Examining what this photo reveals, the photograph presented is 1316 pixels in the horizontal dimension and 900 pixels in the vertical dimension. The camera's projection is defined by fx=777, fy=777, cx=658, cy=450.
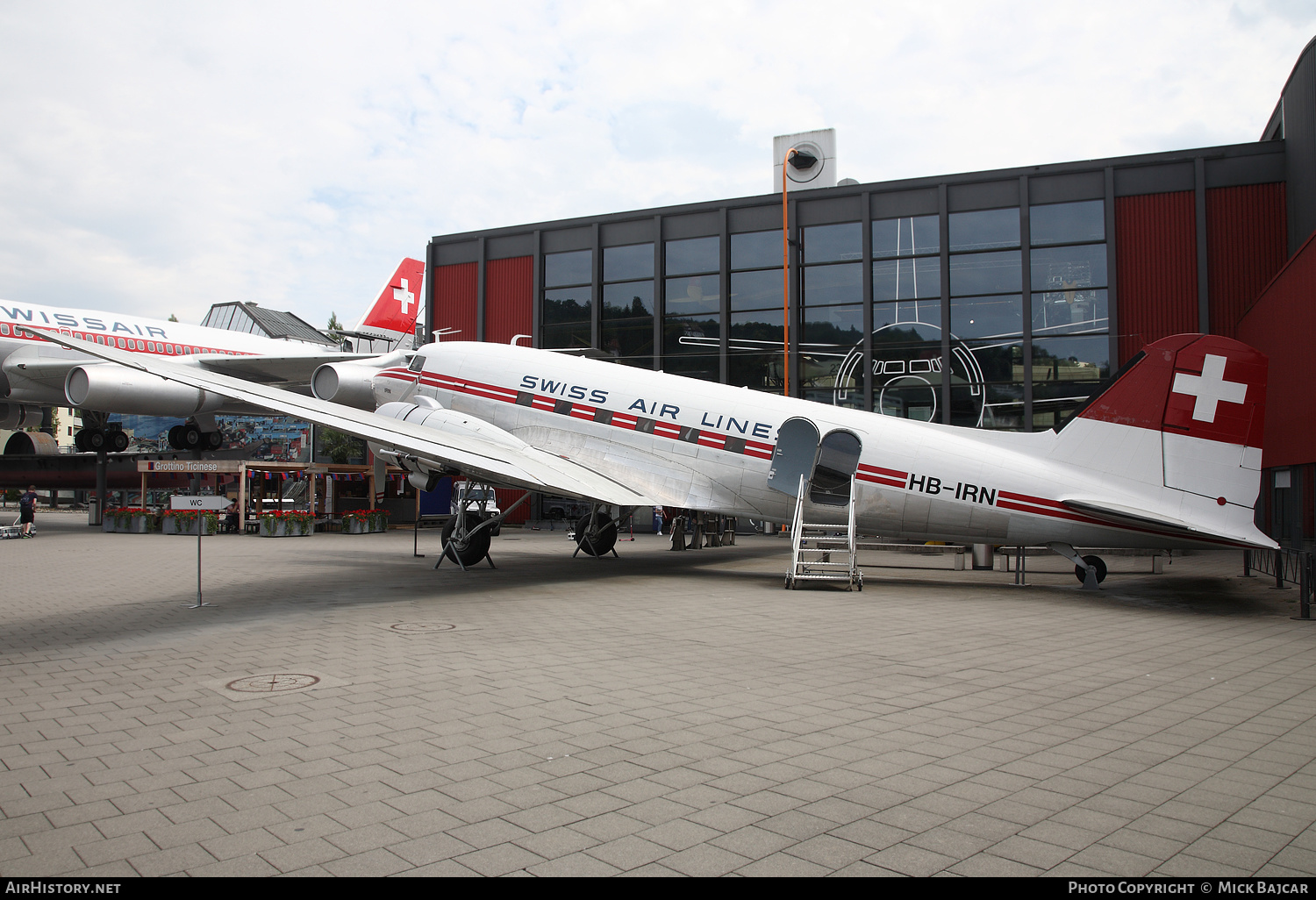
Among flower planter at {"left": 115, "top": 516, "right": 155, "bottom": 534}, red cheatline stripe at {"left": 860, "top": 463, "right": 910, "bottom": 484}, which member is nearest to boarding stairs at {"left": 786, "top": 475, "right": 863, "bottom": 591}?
red cheatline stripe at {"left": 860, "top": 463, "right": 910, "bottom": 484}

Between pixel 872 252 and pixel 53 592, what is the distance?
2282 centimetres

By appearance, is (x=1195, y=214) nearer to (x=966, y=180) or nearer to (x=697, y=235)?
(x=966, y=180)

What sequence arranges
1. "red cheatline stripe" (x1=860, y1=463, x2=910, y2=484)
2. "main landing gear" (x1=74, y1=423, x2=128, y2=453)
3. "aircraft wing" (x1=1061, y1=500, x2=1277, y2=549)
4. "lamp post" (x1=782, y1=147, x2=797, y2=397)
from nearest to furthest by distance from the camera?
"aircraft wing" (x1=1061, y1=500, x2=1277, y2=549) < "red cheatline stripe" (x1=860, y1=463, x2=910, y2=484) < "lamp post" (x1=782, y1=147, x2=797, y2=397) < "main landing gear" (x1=74, y1=423, x2=128, y2=453)

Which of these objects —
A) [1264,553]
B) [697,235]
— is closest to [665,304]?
[697,235]

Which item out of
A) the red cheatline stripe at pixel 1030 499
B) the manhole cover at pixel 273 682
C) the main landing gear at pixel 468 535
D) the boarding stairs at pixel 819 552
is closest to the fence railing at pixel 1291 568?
the red cheatline stripe at pixel 1030 499

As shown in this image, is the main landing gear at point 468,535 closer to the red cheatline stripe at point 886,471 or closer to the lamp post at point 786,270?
the red cheatline stripe at point 886,471

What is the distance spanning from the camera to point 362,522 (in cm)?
2578

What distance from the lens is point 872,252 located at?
25.4 meters

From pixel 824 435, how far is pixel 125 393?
21.2 meters

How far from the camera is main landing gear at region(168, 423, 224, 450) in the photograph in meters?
28.7

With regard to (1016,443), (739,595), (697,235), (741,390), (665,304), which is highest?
(697,235)

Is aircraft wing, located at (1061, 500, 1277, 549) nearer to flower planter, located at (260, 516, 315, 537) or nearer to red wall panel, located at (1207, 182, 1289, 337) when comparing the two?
red wall panel, located at (1207, 182, 1289, 337)

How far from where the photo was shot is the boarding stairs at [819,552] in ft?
41.0

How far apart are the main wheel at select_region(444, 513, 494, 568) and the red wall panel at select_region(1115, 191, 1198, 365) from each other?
63.2ft
